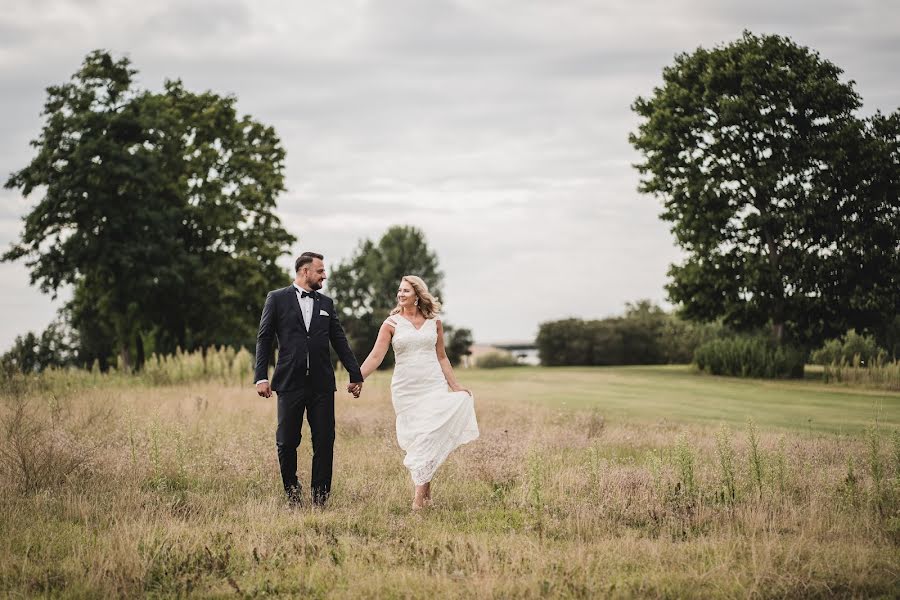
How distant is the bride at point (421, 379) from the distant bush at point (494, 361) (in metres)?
34.5

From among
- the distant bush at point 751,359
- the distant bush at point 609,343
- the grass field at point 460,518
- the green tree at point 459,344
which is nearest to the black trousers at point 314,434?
the grass field at point 460,518

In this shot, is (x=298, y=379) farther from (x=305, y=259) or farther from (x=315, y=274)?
(x=305, y=259)

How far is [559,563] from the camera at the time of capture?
5.53 metres

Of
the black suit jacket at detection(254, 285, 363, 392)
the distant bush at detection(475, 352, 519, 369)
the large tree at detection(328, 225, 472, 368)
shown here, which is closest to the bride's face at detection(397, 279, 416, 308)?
the black suit jacket at detection(254, 285, 363, 392)

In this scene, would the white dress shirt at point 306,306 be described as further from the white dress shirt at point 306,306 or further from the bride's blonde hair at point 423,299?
the bride's blonde hair at point 423,299

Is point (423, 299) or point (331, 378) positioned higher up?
point (423, 299)

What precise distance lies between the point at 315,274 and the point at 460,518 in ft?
9.28

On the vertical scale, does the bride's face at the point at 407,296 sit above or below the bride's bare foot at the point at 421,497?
above

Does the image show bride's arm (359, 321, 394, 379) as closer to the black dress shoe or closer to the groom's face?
the groom's face

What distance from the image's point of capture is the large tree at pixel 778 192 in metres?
28.5

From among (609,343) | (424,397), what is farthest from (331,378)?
(609,343)

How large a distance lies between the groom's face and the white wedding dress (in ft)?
2.79

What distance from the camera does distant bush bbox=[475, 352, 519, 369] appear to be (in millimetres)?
42812

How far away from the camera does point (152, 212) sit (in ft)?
108
